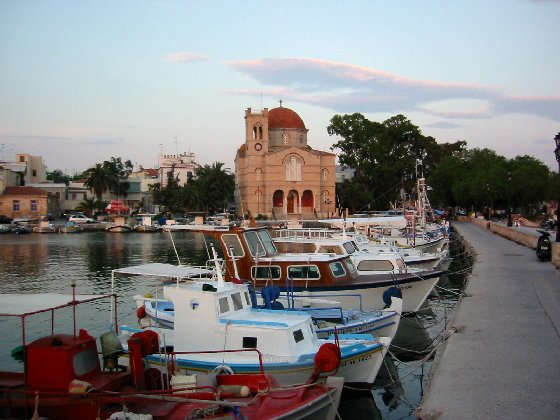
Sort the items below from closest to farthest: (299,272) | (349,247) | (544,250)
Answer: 1. (299,272)
2. (349,247)
3. (544,250)

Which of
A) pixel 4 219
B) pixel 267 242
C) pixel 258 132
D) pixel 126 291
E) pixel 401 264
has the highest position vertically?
pixel 258 132

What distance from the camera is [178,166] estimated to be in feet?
476

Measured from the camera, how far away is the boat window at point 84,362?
461 inches

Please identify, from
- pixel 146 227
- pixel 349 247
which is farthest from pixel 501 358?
pixel 146 227

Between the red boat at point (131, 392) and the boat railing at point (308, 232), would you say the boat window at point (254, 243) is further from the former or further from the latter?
the red boat at point (131, 392)

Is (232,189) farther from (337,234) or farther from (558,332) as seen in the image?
(558,332)

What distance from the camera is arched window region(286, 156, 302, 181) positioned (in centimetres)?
9388

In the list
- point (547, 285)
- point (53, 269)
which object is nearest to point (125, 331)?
point (547, 285)

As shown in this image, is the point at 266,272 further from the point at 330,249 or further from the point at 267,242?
the point at 330,249

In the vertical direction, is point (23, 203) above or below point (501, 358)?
above

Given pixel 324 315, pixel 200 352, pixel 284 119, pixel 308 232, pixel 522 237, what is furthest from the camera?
pixel 284 119

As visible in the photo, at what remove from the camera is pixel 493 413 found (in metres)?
9.93

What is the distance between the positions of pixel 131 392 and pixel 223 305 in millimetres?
3343

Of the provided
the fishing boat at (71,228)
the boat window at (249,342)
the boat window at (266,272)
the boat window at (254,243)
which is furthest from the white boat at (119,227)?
the boat window at (249,342)
